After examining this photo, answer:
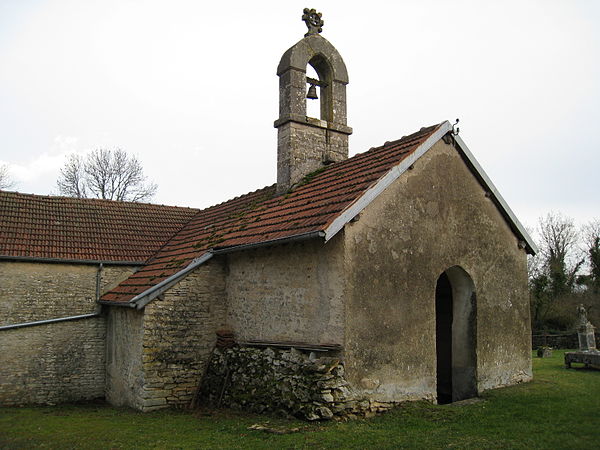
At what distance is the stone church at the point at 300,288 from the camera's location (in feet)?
31.9

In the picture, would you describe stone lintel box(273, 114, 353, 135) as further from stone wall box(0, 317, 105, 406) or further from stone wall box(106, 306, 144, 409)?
stone wall box(0, 317, 105, 406)

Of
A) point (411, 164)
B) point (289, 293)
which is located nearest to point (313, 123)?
point (411, 164)

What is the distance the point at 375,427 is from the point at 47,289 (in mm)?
9791

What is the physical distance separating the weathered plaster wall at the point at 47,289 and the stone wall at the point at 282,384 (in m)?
4.80

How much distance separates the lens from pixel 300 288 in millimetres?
10305

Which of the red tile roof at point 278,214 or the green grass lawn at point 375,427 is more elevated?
the red tile roof at point 278,214

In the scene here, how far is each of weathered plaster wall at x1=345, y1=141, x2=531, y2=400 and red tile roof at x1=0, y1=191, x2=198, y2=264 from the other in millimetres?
8205

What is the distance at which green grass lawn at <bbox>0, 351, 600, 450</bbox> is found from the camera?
26.0 ft

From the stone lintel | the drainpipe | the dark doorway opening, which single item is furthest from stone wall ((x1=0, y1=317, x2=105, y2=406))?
the dark doorway opening

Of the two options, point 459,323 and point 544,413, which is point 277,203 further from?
point 544,413

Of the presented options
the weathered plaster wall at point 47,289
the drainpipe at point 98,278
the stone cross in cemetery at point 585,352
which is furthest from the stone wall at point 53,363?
the stone cross in cemetery at point 585,352

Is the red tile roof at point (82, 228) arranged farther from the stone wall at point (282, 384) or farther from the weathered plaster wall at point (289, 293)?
the stone wall at point (282, 384)

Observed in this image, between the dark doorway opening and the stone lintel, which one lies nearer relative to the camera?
the dark doorway opening

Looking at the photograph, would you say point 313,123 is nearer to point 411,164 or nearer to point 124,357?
point 411,164
